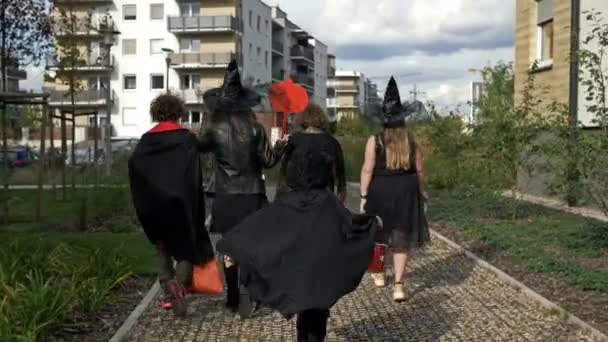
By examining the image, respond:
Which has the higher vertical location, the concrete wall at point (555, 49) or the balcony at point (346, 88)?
the balcony at point (346, 88)

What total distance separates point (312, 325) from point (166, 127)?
8.63 feet

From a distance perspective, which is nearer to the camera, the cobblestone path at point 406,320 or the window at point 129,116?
the cobblestone path at point 406,320

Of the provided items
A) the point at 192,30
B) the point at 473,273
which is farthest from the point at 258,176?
the point at 192,30

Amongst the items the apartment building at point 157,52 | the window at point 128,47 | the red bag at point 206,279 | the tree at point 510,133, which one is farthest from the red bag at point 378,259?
the window at point 128,47

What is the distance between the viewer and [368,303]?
7.98m

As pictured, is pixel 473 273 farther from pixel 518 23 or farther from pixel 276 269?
pixel 518 23

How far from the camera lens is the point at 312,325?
5.17 metres

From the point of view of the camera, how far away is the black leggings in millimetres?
5133

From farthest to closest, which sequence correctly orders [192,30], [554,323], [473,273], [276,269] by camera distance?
1. [192,30]
2. [473,273]
3. [554,323]
4. [276,269]

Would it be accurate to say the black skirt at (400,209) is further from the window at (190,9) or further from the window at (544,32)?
the window at (190,9)

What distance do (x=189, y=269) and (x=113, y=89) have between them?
6731cm

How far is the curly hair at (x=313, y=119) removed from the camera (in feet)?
24.8

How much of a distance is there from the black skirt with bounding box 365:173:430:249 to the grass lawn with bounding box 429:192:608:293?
1.86m

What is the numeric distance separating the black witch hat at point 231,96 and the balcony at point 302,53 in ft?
301
